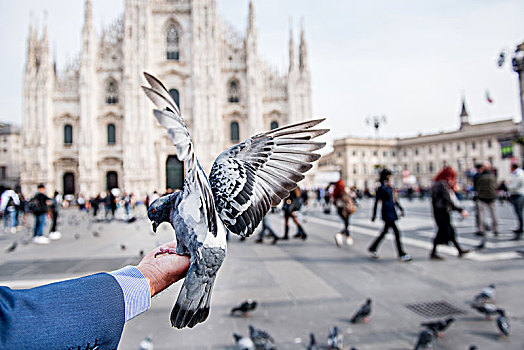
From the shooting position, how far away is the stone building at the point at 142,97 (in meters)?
27.8

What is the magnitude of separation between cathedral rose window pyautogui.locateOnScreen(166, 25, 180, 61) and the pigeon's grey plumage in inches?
1285

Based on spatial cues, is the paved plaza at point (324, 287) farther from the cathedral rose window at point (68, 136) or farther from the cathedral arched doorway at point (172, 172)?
the cathedral rose window at point (68, 136)

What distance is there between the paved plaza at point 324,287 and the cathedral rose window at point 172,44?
1062 inches

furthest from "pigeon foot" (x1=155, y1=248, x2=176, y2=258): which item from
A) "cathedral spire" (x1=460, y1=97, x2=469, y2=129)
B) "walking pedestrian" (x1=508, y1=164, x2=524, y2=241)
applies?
"cathedral spire" (x1=460, y1=97, x2=469, y2=129)

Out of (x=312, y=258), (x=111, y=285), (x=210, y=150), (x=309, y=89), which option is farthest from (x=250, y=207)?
(x=309, y=89)

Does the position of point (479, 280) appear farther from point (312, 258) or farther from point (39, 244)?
point (39, 244)

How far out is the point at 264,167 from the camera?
4.13ft

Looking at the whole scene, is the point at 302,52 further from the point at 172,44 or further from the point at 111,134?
the point at 111,134

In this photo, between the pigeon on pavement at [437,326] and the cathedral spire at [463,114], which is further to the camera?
the cathedral spire at [463,114]

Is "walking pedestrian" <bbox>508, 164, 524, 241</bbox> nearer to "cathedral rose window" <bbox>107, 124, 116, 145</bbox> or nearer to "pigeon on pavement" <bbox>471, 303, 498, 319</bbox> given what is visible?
"pigeon on pavement" <bbox>471, 303, 498, 319</bbox>

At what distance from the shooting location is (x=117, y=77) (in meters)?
29.6

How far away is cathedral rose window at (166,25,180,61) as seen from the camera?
102 ft

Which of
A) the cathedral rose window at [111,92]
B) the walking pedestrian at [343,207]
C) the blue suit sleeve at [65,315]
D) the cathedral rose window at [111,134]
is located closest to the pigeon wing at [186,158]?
the blue suit sleeve at [65,315]

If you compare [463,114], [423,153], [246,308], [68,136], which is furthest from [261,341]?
[463,114]
